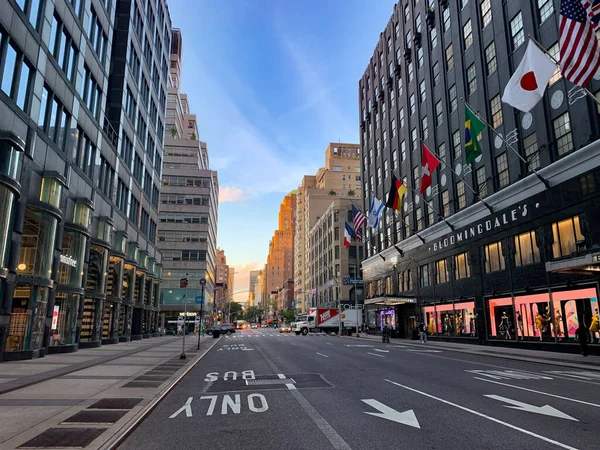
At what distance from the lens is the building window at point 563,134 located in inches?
1016

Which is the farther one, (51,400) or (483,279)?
(483,279)

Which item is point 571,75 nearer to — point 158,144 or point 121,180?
point 121,180

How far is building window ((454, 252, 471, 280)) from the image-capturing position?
36500 millimetres

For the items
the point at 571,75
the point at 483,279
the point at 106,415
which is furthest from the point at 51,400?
the point at 483,279

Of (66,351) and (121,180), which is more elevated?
(121,180)

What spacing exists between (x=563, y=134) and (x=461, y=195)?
12557 mm

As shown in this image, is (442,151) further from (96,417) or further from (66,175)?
(96,417)

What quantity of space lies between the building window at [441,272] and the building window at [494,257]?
6.31 meters

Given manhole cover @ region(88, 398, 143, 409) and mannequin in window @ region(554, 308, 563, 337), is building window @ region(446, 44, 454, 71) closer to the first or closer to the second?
mannequin in window @ region(554, 308, 563, 337)

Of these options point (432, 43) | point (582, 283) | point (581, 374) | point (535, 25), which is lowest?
point (581, 374)

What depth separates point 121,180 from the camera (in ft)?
127

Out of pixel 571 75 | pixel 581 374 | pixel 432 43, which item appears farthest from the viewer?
pixel 432 43

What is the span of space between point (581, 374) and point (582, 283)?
10596 millimetres

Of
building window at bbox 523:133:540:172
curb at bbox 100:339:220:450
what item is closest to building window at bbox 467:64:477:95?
building window at bbox 523:133:540:172
